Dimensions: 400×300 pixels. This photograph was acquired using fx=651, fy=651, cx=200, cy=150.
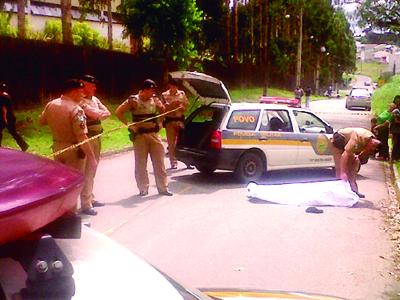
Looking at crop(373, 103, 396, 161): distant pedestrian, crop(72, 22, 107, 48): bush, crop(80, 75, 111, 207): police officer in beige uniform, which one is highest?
crop(72, 22, 107, 48): bush

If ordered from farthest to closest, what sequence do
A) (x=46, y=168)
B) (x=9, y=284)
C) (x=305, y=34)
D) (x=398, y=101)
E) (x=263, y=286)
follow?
(x=305, y=34)
(x=398, y=101)
(x=263, y=286)
(x=46, y=168)
(x=9, y=284)

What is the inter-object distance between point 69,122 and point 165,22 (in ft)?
63.5

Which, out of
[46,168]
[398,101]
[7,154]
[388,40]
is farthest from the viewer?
[388,40]

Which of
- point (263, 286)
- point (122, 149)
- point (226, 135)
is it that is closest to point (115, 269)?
point (263, 286)

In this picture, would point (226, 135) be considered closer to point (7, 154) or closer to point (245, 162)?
point (245, 162)

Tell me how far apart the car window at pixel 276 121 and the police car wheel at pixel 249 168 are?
1.90 feet

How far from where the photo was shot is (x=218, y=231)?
8523 mm

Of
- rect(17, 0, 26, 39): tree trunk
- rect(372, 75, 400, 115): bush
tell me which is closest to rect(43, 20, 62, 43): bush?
rect(17, 0, 26, 39): tree trunk

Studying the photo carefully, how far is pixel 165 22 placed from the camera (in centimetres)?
2692

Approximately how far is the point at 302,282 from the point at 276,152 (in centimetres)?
619

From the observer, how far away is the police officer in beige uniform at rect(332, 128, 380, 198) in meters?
10.3

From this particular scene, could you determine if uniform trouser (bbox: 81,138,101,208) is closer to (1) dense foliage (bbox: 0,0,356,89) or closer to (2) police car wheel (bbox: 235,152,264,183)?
(2) police car wheel (bbox: 235,152,264,183)

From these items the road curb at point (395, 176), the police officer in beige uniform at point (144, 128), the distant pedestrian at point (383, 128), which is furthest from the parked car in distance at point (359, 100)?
the police officer in beige uniform at point (144, 128)

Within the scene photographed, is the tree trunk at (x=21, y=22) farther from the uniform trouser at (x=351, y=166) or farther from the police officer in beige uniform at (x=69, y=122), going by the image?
the police officer in beige uniform at (x=69, y=122)
